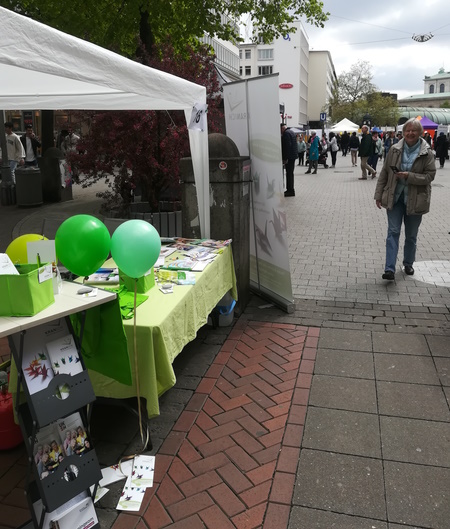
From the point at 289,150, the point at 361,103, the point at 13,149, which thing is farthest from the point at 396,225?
the point at 361,103

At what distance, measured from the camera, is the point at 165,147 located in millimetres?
7172

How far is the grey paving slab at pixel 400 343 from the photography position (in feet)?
14.0

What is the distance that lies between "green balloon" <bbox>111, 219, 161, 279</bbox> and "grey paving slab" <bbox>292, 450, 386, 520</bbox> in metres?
1.50

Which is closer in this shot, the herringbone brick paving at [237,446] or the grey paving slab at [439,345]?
the herringbone brick paving at [237,446]

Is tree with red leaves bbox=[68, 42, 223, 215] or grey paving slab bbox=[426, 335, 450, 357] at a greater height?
tree with red leaves bbox=[68, 42, 223, 215]

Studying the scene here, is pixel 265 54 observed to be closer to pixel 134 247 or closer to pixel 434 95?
pixel 434 95

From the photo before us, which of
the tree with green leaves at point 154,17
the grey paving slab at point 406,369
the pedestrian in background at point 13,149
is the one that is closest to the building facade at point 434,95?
the tree with green leaves at point 154,17

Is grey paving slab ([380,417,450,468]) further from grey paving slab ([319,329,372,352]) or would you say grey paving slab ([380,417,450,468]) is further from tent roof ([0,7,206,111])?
tent roof ([0,7,206,111])

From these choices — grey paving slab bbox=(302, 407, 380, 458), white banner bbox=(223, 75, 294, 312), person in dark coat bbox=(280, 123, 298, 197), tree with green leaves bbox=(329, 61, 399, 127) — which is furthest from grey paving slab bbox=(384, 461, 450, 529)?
tree with green leaves bbox=(329, 61, 399, 127)

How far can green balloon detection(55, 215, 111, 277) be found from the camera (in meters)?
2.95

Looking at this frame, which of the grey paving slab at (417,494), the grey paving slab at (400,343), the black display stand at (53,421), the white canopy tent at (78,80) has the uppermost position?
the white canopy tent at (78,80)

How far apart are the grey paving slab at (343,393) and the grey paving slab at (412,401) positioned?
0.07 meters

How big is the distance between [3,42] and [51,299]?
1180 millimetres

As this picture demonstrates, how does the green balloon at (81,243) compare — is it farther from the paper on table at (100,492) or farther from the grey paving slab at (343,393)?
the grey paving slab at (343,393)
